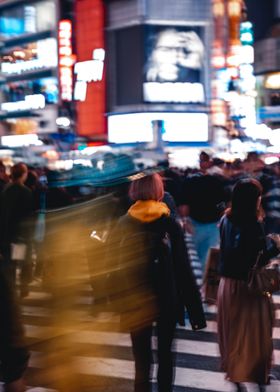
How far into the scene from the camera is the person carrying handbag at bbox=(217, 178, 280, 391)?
18.5ft

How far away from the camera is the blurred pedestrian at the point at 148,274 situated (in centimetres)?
503

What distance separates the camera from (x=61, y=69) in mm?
48500

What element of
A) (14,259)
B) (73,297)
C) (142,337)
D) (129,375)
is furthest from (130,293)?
(14,259)

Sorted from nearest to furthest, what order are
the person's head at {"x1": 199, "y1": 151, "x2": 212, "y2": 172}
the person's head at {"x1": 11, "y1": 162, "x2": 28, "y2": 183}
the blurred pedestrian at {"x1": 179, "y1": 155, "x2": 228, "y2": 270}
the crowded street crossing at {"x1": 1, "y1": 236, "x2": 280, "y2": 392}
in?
the crowded street crossing at {"x1": 1, "y1": 236, "x2": 280, "y2": 392}
the blurred pedestrian at {"x1": 179, "y1": 155, "x2": 228, "y2": 270}
the person's head at {"x1": 11, "y1": 162, "x2": 28, "y2": 183}
the person's head at {"x1": 199, "y1": 151, "x2": 212, "y2": 172}

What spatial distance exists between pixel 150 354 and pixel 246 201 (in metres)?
1.37

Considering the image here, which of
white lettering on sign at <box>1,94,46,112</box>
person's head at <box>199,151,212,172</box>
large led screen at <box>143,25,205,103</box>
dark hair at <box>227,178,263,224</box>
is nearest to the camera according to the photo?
dark hair at <box>227,178,263,224</box>

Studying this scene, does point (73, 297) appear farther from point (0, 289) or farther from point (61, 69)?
point (61, 69)

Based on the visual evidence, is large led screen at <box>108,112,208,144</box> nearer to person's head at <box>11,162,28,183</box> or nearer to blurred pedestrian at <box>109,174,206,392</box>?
person's head at <box>11,162,28,183</box>

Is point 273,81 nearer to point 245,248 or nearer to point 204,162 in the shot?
point 204,162

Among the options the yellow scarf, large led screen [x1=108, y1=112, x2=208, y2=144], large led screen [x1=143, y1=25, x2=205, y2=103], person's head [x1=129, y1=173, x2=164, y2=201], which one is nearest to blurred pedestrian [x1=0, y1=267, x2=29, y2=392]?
the yellow scarf

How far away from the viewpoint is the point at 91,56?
45.0m

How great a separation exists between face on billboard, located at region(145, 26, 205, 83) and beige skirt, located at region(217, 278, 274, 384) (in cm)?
3661

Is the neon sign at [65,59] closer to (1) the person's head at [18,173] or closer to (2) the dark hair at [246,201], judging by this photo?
(1) the person's head at [18,173]

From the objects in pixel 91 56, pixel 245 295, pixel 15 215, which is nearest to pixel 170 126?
pixel 91 56
